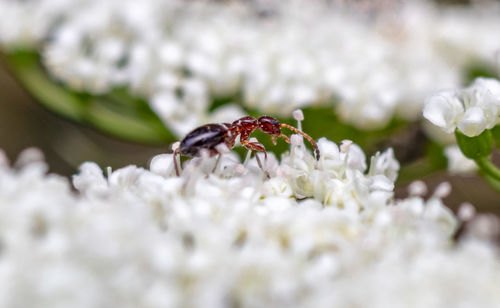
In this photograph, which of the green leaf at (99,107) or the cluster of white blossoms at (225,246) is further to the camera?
the green leaf at (99,107)

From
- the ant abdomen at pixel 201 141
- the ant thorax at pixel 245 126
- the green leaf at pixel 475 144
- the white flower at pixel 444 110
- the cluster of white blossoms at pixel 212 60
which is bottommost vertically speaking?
the green leaf at pixel 475 144

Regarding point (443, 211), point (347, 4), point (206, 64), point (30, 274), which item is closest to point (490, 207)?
point (347, 4)

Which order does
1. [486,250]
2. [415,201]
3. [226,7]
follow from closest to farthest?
[486,250] → [415,201] → [226,7]

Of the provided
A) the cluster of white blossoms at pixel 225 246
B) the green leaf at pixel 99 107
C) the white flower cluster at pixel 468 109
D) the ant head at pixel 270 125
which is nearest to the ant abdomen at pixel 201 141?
the cluster of white blossoms at pixel 225 246

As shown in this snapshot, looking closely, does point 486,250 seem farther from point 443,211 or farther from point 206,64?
point 206,64

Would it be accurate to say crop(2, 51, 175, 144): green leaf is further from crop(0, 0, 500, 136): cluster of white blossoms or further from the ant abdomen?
the ant abdomen

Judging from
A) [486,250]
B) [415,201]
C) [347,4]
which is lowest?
[486,250]

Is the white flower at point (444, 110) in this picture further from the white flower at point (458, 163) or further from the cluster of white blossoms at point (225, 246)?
the white flower at point (458, 163)
